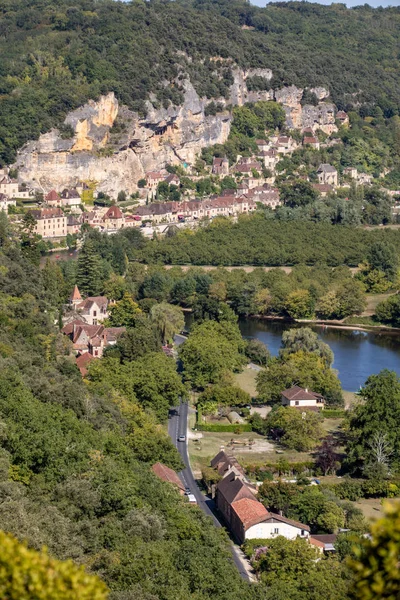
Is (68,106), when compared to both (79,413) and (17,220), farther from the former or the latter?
(79,413)

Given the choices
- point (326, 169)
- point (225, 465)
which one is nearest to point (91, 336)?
point (225, 465)

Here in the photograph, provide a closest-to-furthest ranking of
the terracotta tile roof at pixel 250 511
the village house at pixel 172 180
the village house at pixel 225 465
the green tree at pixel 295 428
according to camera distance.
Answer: the terracotta tile roof at pixel 250 511, the village house at pixel 225 465, the green tree at pixel 295 428, the village house at pixel 172 180

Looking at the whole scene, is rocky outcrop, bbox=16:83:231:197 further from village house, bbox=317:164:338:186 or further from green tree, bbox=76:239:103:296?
green tree, bbox=76:239:103:296

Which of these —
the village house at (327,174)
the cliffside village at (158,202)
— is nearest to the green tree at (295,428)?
the cliffside village at (158,202)

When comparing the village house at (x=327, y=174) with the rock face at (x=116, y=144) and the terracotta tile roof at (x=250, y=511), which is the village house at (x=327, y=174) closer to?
the rock face at (x=116, y=144)

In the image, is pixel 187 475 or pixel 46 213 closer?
pixel 187 475

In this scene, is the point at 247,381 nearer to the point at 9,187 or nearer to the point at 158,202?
the point at 9,187
